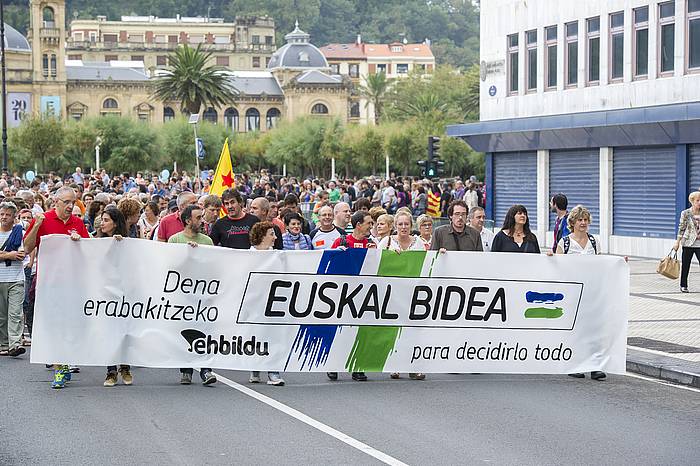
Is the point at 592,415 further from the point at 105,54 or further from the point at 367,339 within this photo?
the point at 105,54

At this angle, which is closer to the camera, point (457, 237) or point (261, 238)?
point (261, 238)

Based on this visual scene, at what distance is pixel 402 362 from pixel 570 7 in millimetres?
26228

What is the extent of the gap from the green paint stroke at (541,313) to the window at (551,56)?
1021 inches

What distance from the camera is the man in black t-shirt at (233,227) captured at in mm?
14445

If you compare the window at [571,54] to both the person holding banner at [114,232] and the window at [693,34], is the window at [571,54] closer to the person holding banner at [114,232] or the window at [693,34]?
the window at [693,34]

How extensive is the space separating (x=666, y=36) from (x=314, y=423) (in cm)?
2432

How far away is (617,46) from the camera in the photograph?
35.4 meters

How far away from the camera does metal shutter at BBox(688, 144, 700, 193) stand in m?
31.2

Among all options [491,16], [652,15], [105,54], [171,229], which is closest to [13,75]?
[105,54]

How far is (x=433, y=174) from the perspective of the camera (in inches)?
1638

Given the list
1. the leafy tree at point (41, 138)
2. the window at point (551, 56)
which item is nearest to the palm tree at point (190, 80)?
the leafy tree at point (41, 138)

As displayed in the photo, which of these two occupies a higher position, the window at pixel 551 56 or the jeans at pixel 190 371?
the window at pixel 551 56

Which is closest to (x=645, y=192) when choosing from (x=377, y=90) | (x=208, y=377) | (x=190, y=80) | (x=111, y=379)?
(x=208, y=377)

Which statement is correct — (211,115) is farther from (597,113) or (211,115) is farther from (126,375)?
(126,375)
